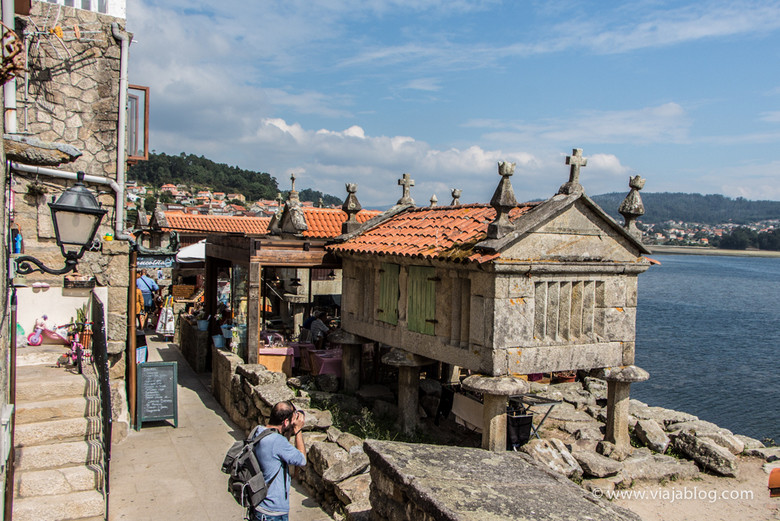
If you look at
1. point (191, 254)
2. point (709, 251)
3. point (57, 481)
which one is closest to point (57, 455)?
point (57, 481)

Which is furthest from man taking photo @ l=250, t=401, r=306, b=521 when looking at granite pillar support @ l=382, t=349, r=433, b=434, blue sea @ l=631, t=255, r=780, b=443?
blue sea @ l=631, t=255, r=780, b=443

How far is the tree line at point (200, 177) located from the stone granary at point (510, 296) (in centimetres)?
10936

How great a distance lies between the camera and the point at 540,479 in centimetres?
552

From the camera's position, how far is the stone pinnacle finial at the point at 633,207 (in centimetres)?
1071

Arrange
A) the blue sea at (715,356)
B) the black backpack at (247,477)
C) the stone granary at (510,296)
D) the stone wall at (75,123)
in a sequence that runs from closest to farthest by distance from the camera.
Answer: the black backpack at (247,477)
the stone granary at (510,296)
the stone wall at (75,123)
the blue sea at (715,356)

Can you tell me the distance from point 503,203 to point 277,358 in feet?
21.5

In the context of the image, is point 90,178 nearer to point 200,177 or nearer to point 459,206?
point 459,206

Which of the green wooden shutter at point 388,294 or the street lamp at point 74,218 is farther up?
the street lamp at point 74,218

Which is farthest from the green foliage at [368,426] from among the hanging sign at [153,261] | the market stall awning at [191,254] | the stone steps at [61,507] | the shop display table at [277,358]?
the market stall awning at [191,254]

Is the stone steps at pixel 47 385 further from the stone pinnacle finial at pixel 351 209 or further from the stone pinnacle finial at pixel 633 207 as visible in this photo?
the stone pinnacle finial at pixel 633 207

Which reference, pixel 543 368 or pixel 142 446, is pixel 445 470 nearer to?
pixel 543 368

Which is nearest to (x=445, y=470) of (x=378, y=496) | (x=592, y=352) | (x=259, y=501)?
(x=378, y=496)

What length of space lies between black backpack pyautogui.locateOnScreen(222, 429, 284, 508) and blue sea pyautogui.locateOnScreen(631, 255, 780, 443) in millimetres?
19722

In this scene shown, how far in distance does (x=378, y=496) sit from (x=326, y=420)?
13.8ft
